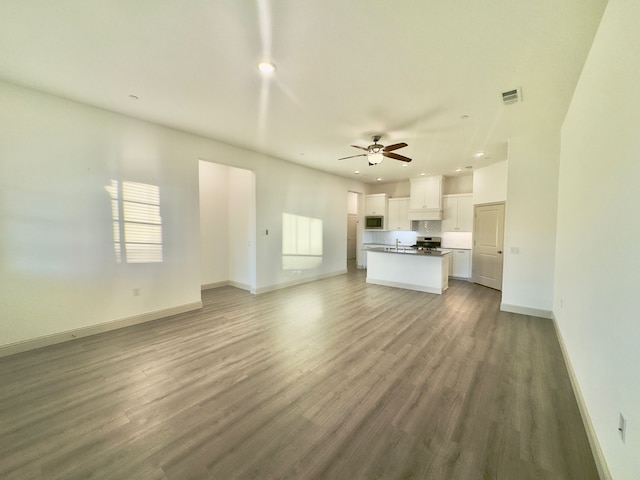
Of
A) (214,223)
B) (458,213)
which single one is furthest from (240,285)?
(458,213)

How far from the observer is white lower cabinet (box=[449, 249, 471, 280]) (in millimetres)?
7149

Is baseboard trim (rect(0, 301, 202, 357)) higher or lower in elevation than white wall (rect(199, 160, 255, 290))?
lower

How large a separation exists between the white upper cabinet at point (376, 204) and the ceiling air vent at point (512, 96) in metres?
5.62

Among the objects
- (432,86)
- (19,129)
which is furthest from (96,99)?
(432,86)

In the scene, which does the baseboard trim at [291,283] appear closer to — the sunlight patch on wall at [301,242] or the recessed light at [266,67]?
the sunlight patch on wall at [301,242]

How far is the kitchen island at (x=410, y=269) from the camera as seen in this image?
566cm

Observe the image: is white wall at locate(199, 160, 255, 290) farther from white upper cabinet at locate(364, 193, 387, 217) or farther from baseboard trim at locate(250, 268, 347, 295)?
white upper cabinet at locate(364, 193, 387, 217)

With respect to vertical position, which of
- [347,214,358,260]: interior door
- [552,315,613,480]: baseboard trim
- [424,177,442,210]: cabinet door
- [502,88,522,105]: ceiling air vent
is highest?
[502,88,522,105]: ceiling air vent

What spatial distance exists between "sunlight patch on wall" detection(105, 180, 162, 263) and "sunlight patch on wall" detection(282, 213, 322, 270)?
108 inches

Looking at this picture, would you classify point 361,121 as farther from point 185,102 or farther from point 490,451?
point 490,451

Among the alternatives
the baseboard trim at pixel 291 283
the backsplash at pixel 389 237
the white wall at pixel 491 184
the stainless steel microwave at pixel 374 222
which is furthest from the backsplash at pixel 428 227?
the baseboard trim at pixel 291 283

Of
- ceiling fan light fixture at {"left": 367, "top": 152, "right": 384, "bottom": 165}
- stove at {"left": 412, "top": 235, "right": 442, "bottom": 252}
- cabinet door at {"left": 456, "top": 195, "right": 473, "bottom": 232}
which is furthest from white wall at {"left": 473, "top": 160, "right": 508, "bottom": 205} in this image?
ceiling fan light fixture at {"left": 367, "top": 152, "right": 384, "bottom": 165}

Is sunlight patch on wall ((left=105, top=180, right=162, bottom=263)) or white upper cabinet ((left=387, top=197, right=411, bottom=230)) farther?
white upper cabinet ((left=387, top=197, right=411, bottom=230))

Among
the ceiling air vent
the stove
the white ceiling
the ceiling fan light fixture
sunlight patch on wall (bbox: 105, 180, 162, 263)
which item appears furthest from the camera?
the stove
